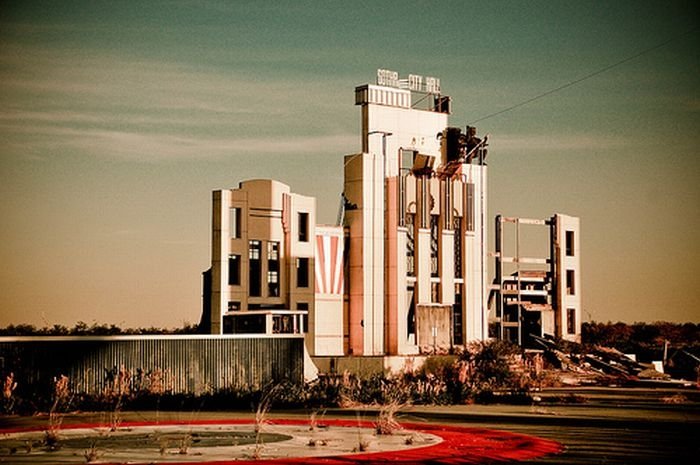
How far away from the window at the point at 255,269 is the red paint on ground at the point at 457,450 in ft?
58.8

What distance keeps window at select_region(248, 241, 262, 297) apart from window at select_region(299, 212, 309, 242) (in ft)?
7.05

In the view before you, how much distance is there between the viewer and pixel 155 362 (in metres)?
34.6

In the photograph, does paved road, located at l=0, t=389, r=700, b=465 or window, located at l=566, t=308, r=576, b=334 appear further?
window, located at l=566, t=308, r=576, b=334

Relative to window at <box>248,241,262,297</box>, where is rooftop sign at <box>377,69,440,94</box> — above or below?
above

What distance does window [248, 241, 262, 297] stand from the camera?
43344 millimetres

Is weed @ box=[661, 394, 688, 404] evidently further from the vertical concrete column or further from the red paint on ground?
the vertical concrete column

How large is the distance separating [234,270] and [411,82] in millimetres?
14533

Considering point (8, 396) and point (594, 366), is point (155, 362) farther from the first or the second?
point (594, 366)

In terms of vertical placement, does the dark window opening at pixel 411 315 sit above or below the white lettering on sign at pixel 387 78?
below

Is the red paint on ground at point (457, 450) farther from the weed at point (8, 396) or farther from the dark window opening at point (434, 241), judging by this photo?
the dark window opening at point (434, 241)

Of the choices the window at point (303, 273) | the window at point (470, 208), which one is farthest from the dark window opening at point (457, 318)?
the window at point (303, 273)

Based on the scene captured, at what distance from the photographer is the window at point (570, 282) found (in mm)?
56406

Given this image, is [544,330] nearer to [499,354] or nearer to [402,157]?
[499,354]

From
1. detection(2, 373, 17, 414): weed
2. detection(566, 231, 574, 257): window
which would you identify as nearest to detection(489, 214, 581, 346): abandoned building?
detection(566, 231, 574, 257): window
